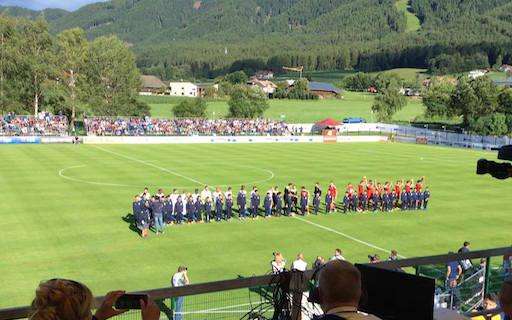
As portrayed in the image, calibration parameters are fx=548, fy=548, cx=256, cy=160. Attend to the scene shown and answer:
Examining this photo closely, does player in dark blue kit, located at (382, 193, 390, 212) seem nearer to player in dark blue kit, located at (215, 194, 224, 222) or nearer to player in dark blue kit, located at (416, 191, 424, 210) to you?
player in dark blue kit, located at (416, 191, 424, 210)

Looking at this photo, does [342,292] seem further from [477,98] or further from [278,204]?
[477,98]

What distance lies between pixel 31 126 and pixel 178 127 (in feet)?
55.2

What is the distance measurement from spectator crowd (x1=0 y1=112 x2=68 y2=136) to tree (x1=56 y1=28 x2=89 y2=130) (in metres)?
9.39

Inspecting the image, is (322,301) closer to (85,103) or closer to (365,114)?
(85,103)

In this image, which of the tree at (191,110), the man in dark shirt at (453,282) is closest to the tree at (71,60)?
the tree at (191,110)

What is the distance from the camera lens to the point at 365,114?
116312 millimetres

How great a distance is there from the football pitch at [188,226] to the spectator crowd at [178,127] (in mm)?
21493

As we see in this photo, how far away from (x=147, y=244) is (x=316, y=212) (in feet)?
28.8

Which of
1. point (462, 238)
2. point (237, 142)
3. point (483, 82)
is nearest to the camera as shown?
point (462, 238)

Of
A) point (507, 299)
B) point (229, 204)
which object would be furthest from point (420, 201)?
point (507, 299)

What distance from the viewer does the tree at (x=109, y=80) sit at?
3255 inches

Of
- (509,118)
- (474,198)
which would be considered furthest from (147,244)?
(509,118)

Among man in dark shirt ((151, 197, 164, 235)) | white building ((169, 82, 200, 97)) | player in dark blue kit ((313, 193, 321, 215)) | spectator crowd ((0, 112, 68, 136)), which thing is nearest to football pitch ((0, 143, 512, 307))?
man in dark shirt ((151, 197, 164, 235))

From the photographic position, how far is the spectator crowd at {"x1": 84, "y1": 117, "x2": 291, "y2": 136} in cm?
6380
